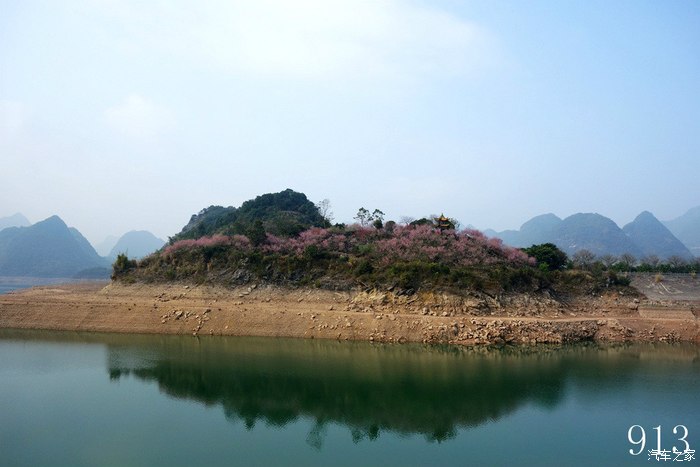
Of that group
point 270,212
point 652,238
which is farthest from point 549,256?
point 652,238

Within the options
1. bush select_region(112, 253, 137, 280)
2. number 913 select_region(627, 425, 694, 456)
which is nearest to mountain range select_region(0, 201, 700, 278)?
bush select_region(112, 253, 137, 280)

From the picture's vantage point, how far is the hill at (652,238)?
441 ft

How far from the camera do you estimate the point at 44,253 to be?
327ft

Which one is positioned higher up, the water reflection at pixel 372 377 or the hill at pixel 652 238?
the hill at pixel 652 238

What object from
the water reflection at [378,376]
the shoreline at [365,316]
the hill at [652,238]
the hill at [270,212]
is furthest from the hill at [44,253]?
the hill at [652,238]

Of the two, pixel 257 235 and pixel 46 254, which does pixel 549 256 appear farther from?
pixel 46 254

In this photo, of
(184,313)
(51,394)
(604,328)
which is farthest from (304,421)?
(604,328)

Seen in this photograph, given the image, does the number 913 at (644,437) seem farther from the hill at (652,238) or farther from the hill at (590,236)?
the hill at (652,238)

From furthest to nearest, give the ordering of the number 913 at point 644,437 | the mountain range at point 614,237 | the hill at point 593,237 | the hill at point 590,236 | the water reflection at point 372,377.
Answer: the mountain range at point 614,237, the hill at point 590,236, the hill at point 593,237, the water reflection at point 372,377, the number 913 at point 644,437

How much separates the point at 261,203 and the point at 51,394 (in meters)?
42.6

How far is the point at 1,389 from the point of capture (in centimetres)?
1544

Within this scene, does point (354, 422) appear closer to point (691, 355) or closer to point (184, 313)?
point (184, 313)

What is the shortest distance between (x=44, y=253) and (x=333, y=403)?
4215 inches

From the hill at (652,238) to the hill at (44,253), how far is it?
474ft
